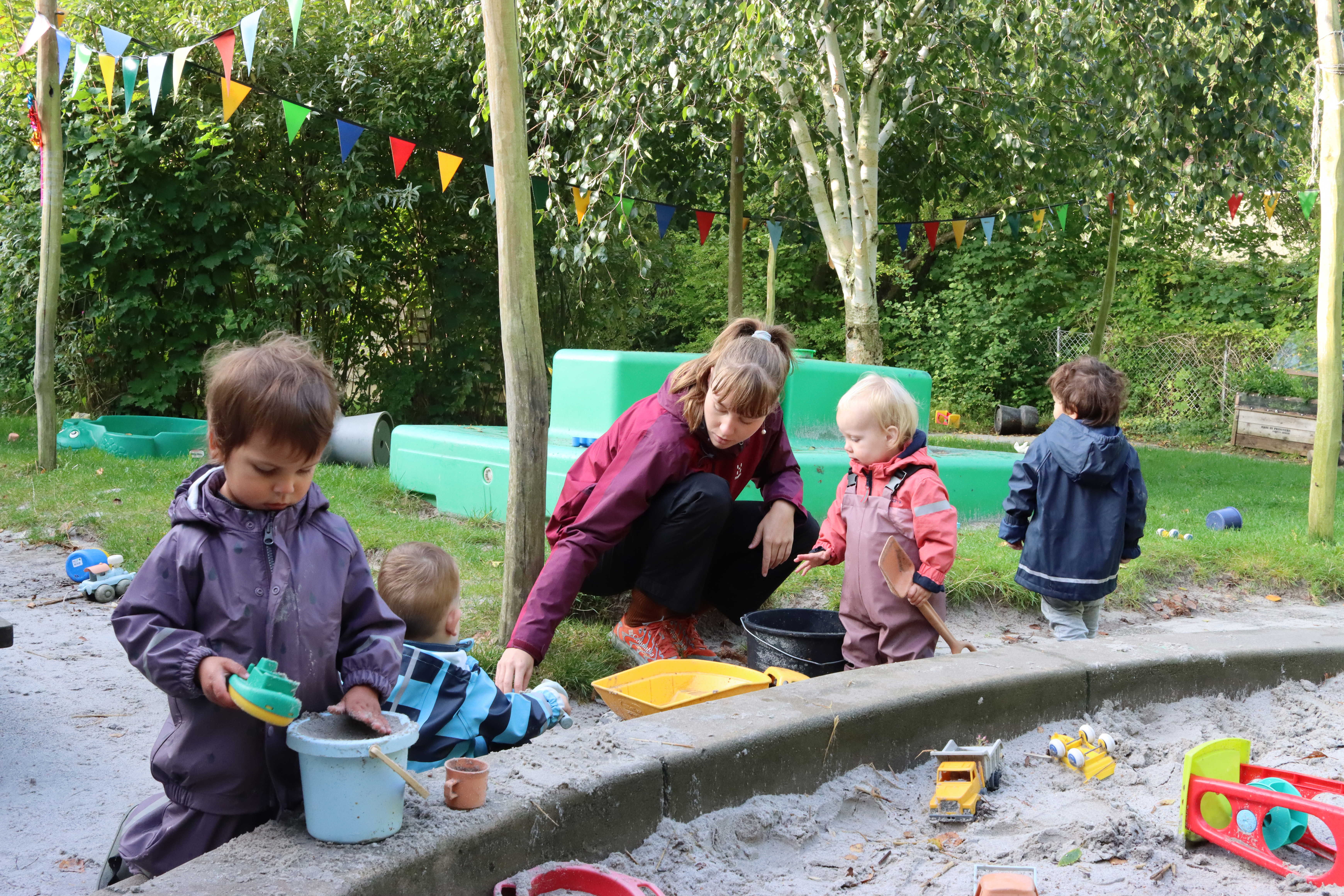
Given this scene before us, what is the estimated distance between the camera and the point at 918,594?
3.01m

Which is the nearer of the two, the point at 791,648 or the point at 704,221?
the point at 791,648

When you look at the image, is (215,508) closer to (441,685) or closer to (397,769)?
(397,769)

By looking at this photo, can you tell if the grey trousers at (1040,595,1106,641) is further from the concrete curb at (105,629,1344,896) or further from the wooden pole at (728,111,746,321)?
the wooden pole at (728,111,746,321)

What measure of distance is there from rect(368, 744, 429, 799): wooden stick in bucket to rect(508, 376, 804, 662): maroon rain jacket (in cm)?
113

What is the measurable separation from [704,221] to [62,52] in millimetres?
5856

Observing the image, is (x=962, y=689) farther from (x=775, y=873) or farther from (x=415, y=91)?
(x=415, y=91)

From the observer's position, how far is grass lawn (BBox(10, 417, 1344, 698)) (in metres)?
3.80

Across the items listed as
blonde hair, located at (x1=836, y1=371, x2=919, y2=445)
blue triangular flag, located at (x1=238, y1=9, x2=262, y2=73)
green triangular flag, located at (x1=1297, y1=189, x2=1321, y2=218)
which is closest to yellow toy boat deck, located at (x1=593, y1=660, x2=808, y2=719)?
blonde hair, located at (x1=836, y1=371, x2=919, y2=445)

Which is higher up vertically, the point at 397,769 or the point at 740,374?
the point at 740,374

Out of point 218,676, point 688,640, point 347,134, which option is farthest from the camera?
point 347,134

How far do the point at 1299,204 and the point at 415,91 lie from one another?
14621 mm

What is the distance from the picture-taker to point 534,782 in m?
1.82

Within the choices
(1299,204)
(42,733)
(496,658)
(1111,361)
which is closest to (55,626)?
(42,733)

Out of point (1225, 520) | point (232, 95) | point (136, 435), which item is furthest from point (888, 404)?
point (136, 435)
